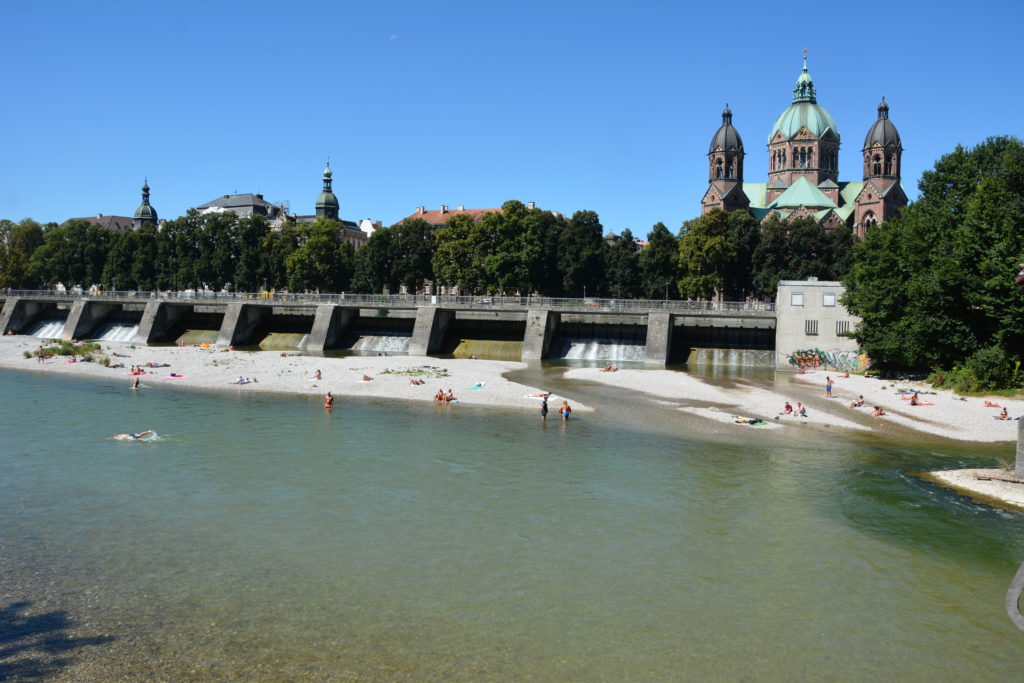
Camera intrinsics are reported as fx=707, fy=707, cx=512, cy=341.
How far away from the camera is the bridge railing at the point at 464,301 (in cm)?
7988

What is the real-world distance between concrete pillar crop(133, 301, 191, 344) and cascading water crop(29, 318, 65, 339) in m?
15.4

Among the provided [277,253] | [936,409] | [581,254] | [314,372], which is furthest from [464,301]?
[936,409]

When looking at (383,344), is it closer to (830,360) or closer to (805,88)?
(830,360)

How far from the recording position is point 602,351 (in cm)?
8075

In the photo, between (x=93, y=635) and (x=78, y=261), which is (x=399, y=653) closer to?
(x=93, y=635)

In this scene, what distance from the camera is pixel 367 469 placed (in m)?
31.5

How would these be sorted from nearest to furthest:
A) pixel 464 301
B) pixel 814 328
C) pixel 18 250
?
pixel 814 328 < pixel 464 301 < pixel 18 250

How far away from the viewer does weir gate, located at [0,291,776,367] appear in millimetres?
77438

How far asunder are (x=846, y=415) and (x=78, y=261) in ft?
438

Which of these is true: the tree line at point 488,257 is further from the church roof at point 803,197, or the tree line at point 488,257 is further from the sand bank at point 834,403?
the church roof at point 803,197

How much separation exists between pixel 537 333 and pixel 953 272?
40.7 m

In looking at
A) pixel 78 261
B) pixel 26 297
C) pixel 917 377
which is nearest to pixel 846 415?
pixel 917 377

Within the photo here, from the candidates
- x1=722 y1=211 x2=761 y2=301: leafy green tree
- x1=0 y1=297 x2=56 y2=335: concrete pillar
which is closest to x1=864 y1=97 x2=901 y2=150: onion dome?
x1=722 y1=211 x2=761 y2=301: leafy green tree

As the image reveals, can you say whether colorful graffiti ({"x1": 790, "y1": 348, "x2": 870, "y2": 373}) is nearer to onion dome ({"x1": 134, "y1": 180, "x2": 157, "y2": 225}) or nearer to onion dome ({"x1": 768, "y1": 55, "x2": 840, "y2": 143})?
onion dome ({"x1": 768, "y1": 55, "x2": 840, "y2": 143})
